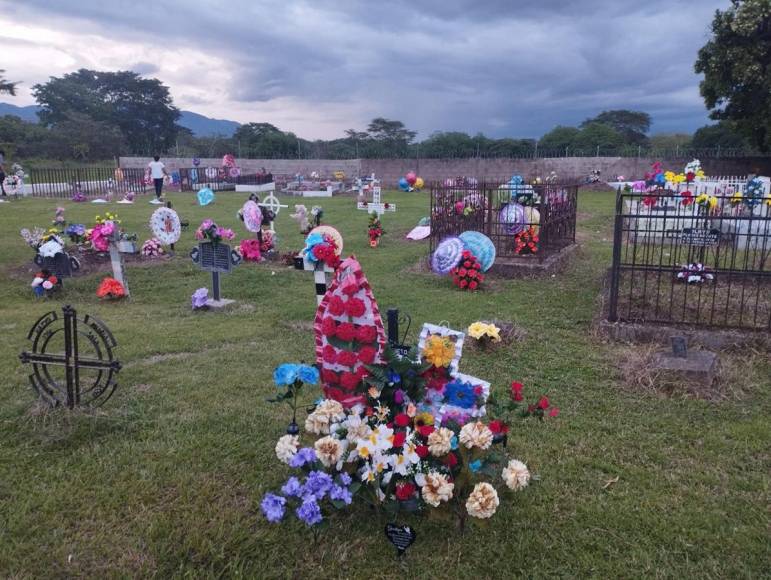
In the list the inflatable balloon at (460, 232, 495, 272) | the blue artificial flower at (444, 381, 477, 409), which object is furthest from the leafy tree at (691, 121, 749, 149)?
the blue artificial flower at (444, 381, 477, 409)

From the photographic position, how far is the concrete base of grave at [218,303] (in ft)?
26.1

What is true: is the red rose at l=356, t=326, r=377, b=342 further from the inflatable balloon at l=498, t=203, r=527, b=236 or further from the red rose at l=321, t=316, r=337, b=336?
the inflatable balloon at l=498, t=203, r=527, b=236

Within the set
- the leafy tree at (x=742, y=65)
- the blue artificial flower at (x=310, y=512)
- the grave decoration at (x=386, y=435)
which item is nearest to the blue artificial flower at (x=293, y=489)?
the grave decoration at (x=386, y=435)

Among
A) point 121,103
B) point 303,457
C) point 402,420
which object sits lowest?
point 303,457

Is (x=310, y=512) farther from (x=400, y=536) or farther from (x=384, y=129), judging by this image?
(x=384, y=129)

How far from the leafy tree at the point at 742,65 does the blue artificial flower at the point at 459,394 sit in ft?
73.3

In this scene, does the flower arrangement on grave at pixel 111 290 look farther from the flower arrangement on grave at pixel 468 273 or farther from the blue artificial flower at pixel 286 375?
the blue artificial flower at pixel 286 375

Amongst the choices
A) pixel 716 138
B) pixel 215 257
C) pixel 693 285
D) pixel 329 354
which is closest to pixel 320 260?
pixel 329 354

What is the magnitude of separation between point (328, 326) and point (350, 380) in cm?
34

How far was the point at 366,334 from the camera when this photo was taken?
3.36m

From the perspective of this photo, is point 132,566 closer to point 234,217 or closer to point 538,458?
point 538,458

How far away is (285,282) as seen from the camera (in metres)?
9.64

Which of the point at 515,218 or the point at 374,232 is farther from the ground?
the point at 515,218

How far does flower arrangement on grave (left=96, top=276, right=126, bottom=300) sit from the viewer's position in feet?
27.9
